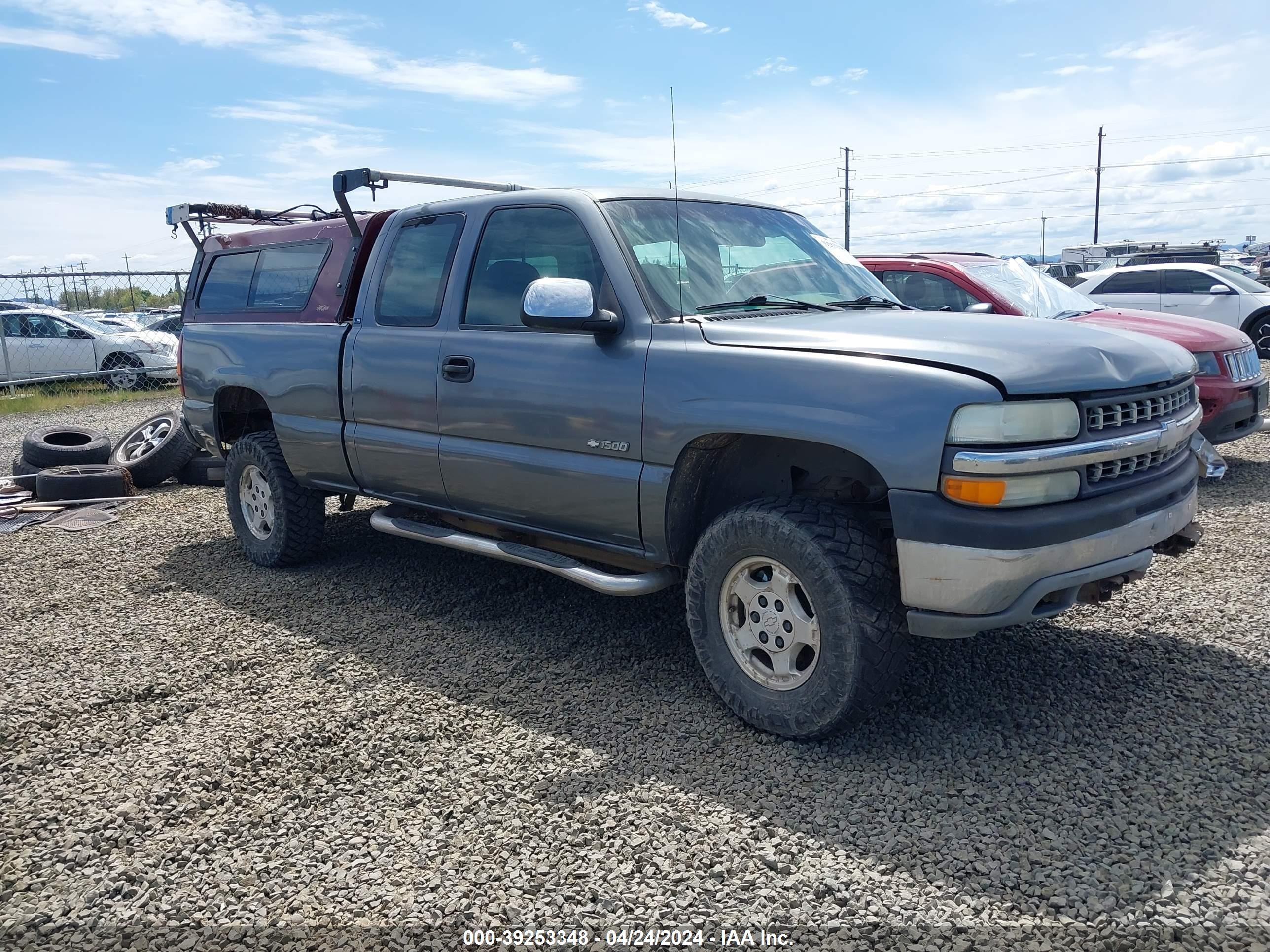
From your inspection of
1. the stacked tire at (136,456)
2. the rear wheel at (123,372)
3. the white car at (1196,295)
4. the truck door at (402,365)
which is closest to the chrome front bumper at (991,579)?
the truck door at (402,365)

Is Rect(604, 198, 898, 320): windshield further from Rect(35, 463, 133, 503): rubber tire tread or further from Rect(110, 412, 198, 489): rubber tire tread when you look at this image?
Rect(35, 463, 133, 503): rubber tire tread

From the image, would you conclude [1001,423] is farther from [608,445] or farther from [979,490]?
[608,445]

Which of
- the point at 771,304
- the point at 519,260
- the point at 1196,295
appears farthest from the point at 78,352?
the point at 1196,295

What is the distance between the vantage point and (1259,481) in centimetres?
742

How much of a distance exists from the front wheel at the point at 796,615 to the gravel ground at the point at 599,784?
0.62 ft

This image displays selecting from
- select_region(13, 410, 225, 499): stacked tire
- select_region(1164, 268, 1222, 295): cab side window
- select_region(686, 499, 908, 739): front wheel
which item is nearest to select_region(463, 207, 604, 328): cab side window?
select_region(686, 499, 908, 739): front wheel

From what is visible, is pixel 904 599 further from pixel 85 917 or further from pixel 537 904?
pixel 85 917

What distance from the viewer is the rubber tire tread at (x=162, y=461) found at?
854 centimetres

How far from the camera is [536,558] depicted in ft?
14.1

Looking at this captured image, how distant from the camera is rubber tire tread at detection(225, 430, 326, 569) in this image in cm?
580

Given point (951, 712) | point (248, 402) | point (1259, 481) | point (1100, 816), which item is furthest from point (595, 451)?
point (1259, 481)

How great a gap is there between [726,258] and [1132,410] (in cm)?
171

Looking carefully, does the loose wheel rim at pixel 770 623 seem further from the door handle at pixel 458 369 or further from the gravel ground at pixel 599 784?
the door handle at pixel 458 369

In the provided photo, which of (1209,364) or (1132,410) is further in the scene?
(1209,364)
